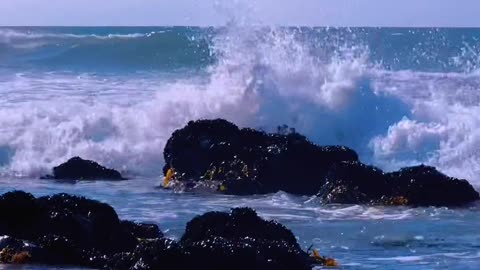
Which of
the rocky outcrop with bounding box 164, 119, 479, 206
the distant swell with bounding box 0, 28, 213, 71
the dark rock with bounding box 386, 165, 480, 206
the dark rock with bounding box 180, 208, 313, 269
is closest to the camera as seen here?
the dark rock with bounding box 180, 208, 313, 269

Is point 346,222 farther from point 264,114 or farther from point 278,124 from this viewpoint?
point 264,114

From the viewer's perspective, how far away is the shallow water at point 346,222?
908 cm

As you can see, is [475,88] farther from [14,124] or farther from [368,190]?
[368,190]

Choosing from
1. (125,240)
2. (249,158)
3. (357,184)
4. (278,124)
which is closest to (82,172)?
(249,158)

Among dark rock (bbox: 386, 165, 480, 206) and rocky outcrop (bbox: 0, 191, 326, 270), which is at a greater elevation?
dark rock (bbox: 386, 165, 480, 206)

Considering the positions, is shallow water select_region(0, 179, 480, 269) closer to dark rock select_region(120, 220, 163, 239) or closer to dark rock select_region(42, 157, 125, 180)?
dark rock select_region(42, 157, 125, 180)

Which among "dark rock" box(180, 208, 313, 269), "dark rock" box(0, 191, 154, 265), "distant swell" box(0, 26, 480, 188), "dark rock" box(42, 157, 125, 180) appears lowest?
"dark rock" box(180, 208, 313, 269)

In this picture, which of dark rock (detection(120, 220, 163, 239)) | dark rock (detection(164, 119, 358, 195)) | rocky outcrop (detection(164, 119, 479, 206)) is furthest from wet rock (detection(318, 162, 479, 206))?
dark rock (detection(120, 220, 163, 239))

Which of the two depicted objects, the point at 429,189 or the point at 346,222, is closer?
the point at 346,222

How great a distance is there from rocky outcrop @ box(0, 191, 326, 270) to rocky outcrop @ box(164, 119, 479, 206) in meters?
3.87

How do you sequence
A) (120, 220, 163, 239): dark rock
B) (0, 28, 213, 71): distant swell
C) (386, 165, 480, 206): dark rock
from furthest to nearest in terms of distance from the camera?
(0, 28, 213, 71): distant swell, (386, 165, 480, 206): dark rock, (120, 220, 163, 239): dark rock

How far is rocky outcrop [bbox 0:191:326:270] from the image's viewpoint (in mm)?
7176

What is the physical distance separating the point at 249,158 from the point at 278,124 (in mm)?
5497

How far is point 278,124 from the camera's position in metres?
19.0
